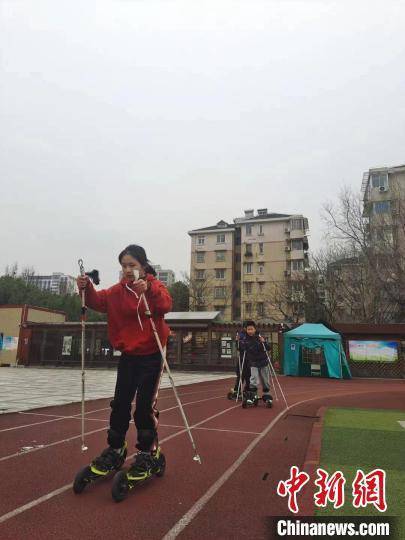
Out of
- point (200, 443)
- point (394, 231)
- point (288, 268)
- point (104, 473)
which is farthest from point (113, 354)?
point (288, 268)

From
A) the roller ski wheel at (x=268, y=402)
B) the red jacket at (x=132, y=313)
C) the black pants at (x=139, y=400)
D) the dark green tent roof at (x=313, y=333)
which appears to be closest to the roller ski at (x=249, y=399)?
the roller ski wheel at (x=268, y=402)

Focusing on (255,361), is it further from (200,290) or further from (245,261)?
(245,261)

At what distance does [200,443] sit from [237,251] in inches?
2204

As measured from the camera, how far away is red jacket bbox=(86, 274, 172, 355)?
11.6 ft

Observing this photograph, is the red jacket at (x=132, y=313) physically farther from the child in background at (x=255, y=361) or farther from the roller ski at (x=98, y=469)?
the child in background at (x=255, y=361)

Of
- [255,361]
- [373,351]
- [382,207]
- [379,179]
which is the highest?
[379,179]

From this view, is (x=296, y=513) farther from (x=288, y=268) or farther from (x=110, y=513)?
(x=288, y=268)

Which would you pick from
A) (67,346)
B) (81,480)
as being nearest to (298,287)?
(67,346)

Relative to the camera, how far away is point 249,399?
9.23 metres

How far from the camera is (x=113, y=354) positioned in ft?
95.9

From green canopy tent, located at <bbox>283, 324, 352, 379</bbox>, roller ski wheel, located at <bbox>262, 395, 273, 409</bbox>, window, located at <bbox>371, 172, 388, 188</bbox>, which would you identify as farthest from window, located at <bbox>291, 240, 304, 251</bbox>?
roller ski wheel, located at <bbox>262, 395, 273, 409</bbox>

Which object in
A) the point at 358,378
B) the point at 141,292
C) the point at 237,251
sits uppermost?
the point at 237,251

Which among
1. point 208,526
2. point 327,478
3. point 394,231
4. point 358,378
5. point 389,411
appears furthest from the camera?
point 394,231

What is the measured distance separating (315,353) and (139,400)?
2115 centimetres
